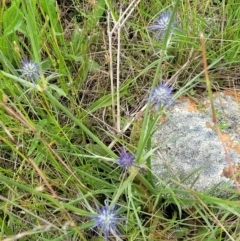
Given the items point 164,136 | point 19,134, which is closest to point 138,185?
point 164,136

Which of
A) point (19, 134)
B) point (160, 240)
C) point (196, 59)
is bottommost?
point (160, 240)

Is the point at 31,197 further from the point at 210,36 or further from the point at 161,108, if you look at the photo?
the point at 210,36

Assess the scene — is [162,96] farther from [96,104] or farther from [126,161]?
[96,104]

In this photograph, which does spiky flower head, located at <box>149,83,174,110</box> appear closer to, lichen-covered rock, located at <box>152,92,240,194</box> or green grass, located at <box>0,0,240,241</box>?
green grass, located at <box>0,0,240,241</box>

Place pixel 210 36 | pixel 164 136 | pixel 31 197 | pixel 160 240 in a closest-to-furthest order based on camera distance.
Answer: pixel 160 240
pixel 31 197
pixel 164 136
pixel 210 36

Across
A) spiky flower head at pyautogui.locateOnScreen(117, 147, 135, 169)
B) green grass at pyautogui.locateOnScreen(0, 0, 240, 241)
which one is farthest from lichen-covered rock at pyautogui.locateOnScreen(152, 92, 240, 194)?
spiky flower head at pyautogui.locateOnScreen(117, 147, 135, 169)
